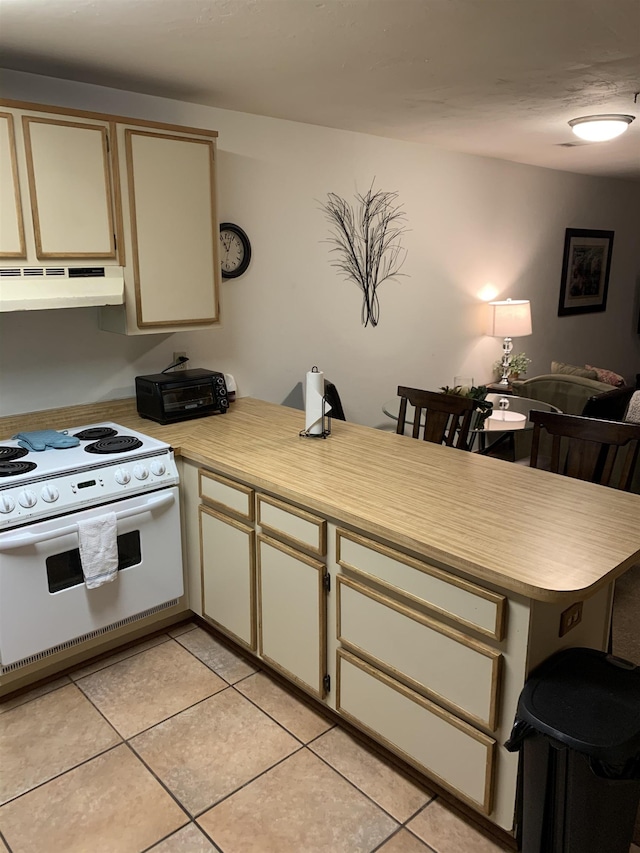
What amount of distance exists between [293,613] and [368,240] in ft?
8.67

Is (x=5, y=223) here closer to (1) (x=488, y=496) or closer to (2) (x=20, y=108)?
(2) (x=20, y=108)

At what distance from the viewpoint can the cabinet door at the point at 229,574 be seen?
248 cm

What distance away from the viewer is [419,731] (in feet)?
6.26

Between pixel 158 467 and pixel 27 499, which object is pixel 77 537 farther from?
pixel 158 467

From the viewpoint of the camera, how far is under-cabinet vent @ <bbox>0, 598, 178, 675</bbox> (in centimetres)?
237

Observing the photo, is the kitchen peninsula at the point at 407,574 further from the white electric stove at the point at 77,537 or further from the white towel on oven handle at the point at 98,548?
the white towel on oven handle at the point at 98,548

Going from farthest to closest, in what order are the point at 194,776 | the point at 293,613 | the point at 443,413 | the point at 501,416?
the point at 501,416 < the point at 443,413 < the point at 293,613 < the point at 194,776

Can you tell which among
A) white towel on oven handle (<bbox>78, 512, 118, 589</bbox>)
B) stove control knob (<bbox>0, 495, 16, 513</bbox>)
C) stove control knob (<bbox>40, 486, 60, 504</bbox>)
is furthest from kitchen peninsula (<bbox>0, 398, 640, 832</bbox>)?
stove control knob (<bbox>0, 495, 16, 513</bbox>)

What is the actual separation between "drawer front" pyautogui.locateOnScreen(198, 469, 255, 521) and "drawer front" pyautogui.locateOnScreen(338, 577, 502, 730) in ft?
1.68

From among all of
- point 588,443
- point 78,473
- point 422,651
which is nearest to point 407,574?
point 422,651

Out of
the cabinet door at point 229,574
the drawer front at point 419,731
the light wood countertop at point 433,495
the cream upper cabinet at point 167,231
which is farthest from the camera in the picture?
the cream upper cabinet at point 167,231

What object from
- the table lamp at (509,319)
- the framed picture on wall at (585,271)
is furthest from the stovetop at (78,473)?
the framed picture on wall at (585,271)

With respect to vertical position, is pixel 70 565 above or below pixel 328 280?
below

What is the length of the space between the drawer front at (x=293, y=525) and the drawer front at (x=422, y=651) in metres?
0.15
